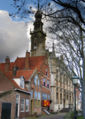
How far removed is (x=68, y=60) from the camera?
76.9 ft

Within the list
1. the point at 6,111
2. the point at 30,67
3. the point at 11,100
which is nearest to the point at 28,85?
the point at 11,100

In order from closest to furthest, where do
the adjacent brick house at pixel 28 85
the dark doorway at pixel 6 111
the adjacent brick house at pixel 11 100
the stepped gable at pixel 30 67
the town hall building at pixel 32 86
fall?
the dark doorway at pixel 6 111
the adjacent brick house at pixel 11 100
the town hall building at pixel 32 86
the adjacent brick house at pixel 28 85
the stepped gable at pixel 30 67

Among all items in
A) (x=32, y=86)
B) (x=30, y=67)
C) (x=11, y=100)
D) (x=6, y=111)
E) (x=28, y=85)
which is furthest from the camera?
(x=30, y=67)

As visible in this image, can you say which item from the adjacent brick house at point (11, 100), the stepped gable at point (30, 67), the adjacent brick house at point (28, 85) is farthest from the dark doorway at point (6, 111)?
the stepped gable at point (30, 67)

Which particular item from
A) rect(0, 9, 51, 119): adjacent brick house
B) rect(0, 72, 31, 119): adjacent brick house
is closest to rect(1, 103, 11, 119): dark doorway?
rect(0, 72, 31, 119): adjacent brick house

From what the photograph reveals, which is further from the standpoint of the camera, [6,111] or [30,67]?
[30,67]

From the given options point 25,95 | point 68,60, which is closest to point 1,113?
point 25,95

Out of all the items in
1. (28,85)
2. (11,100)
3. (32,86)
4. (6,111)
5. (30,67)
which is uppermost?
(30,67)

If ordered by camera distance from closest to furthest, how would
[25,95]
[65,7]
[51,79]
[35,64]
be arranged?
1. [65,7]
2. [25,95]
3. [35,64]
4. [51,79]

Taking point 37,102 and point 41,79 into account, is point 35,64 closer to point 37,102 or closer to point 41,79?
point 41,79

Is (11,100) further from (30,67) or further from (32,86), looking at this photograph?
(30,67)

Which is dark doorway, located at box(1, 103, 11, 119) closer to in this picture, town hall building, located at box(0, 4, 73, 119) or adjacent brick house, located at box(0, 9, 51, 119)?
town hall building, located at box(0, 4, 73, 119)

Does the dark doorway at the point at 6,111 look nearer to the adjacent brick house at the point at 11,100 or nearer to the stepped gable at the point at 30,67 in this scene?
the adjacent brick house at the point at 11,100

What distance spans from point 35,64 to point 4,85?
15616mm
